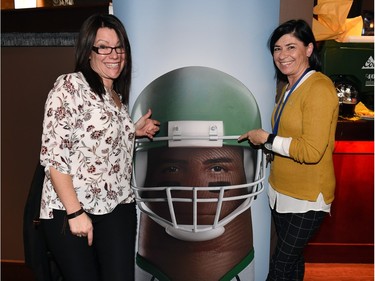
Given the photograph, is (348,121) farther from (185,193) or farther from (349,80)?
(185,193)

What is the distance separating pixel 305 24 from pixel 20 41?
1.57 m

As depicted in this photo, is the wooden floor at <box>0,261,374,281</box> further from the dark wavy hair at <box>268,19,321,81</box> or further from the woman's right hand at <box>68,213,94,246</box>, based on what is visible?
the dark wavy hair at <box>268,19,321,81</box>

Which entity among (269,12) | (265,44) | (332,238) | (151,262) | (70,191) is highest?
(269,12)

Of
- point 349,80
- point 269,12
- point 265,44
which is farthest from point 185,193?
point 349,80

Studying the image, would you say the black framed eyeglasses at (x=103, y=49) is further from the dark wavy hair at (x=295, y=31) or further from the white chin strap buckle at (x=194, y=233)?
the white chin strap buckle at (x=194, y=233)

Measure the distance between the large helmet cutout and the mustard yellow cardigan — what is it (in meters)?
0.15

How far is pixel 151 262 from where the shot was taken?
1.83 metres

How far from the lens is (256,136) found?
1654 mm

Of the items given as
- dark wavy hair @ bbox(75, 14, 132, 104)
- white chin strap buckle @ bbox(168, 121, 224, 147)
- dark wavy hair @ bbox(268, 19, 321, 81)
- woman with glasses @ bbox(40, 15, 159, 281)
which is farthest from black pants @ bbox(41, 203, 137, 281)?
dark wavy hair @ bbox(268, 19, 321, 81)

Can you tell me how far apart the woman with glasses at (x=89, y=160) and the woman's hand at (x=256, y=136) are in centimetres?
50

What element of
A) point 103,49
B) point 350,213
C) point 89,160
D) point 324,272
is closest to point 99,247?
point 89,160

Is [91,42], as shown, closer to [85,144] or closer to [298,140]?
[85,144]

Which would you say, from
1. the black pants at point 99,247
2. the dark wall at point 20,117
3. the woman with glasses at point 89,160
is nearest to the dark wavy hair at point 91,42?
the woman with glasses at point 89,160

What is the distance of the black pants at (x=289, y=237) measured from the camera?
166 cm
